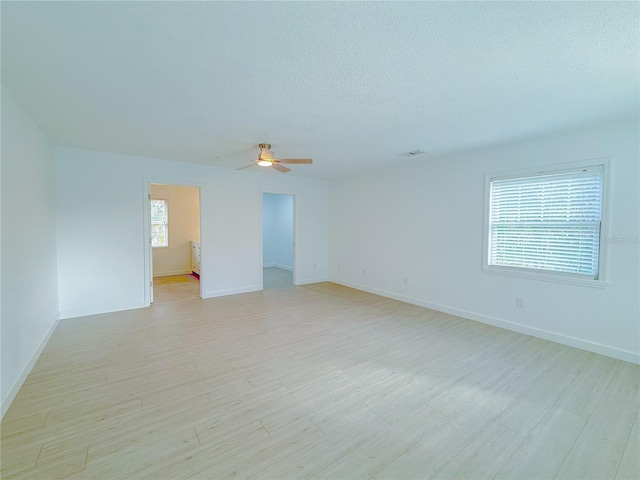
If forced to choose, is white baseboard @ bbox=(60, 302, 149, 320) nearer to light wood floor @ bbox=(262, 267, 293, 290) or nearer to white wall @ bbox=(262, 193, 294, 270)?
light wood floor @ bbox=(262, 267, 293, 290)

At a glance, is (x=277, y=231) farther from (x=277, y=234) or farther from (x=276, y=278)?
(x=276, y=278)

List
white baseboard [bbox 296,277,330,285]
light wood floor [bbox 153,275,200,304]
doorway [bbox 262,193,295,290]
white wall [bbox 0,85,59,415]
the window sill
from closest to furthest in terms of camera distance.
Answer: white wall [bbox 0,85,59,415], the window sill, light wood floor [bbox 153,275,200,304], white baseboard [bbox 296,277,330,285], doorway [bbox 262,193,295,290]

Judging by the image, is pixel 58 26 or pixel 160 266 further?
pixel 160 266

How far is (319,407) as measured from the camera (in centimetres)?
209

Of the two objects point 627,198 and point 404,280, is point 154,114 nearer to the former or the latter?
point 404,280

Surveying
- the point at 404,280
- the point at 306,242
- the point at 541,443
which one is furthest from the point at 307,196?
the point at 541,443

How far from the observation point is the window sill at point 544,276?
3035mm

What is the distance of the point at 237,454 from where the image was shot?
5.44ft

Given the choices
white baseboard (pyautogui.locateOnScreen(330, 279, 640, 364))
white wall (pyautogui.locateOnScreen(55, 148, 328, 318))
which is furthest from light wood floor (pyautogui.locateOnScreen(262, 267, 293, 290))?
white baseboard (pyautogui.locateOnScreen(330, 279, 640, 364))

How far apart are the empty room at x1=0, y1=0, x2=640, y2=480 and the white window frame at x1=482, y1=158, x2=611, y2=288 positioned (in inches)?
0.9

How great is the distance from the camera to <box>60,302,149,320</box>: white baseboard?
406 cm

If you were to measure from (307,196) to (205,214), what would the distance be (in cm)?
229

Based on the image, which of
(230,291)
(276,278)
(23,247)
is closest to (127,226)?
(23,247)

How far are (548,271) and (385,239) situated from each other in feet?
8.28
